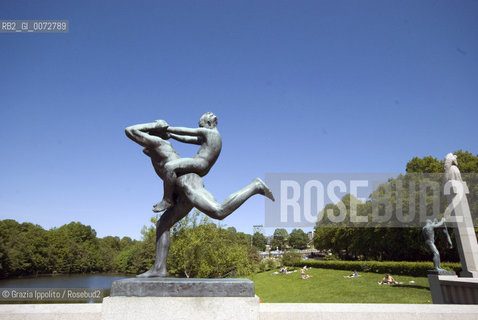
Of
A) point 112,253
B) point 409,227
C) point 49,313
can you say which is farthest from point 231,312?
point 112,253

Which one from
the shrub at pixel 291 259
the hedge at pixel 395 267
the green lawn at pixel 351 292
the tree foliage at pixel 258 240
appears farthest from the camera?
the tree foliage at pixel 258 240

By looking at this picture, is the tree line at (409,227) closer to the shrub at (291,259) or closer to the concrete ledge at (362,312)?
the shrub at (291,259)

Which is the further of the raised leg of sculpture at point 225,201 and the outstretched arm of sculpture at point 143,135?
the outstretched arm of sculpture at point 143,135

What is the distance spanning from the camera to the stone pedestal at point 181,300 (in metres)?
3.44

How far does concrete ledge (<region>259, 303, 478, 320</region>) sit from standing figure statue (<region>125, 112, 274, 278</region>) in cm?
138

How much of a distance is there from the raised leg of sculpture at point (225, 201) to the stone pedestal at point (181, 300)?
883mm

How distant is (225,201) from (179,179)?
2.48 ft

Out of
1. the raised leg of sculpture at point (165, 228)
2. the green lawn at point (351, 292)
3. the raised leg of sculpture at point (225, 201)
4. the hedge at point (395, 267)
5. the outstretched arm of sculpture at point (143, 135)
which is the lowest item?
the green lawn at point (351, 292)

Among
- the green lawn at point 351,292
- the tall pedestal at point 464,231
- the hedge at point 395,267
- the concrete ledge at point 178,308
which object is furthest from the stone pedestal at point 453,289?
the hedge at point 395,267

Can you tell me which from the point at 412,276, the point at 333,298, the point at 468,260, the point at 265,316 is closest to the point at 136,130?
the point at 265,316

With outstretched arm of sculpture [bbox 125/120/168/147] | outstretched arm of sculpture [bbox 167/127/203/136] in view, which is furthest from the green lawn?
outstretched arm of sculpture [bbox 125/120/168/147]

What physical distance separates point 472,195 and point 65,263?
2479 inches

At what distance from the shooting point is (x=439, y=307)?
12.6 feet

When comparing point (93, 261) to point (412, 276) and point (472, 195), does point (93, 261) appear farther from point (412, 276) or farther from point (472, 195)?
point (472, 195)
